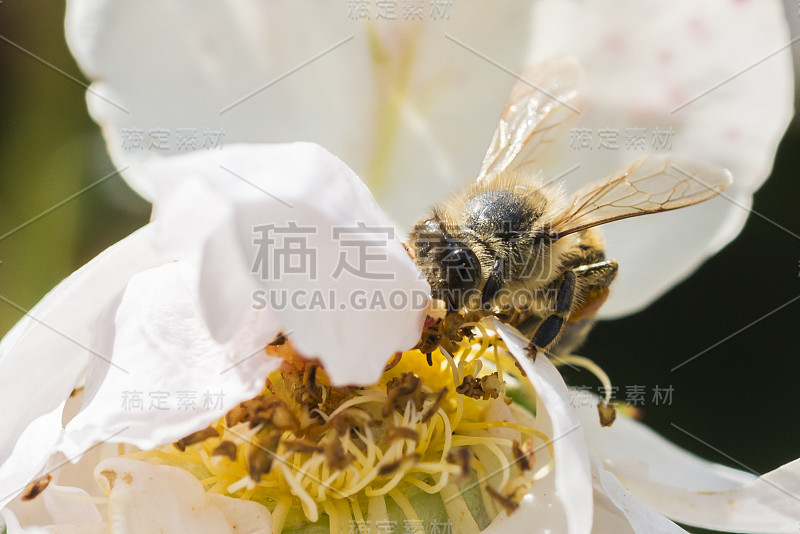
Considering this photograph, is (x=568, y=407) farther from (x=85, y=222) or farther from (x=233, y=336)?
(x=85, y=222)

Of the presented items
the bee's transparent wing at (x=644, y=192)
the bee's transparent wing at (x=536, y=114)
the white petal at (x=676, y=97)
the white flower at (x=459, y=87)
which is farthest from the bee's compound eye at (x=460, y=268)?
the white petal at (x=676, y=97)

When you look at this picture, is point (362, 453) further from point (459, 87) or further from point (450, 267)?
point (459, 87)

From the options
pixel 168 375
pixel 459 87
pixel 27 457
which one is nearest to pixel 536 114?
pixel 459 87

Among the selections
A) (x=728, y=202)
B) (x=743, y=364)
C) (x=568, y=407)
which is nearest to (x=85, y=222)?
(x=568, y=407)

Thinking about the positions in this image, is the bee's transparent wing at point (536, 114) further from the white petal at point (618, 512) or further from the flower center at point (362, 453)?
the white petal at point (618, 512)

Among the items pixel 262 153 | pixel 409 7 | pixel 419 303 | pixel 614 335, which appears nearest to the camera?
pixel 262 153
